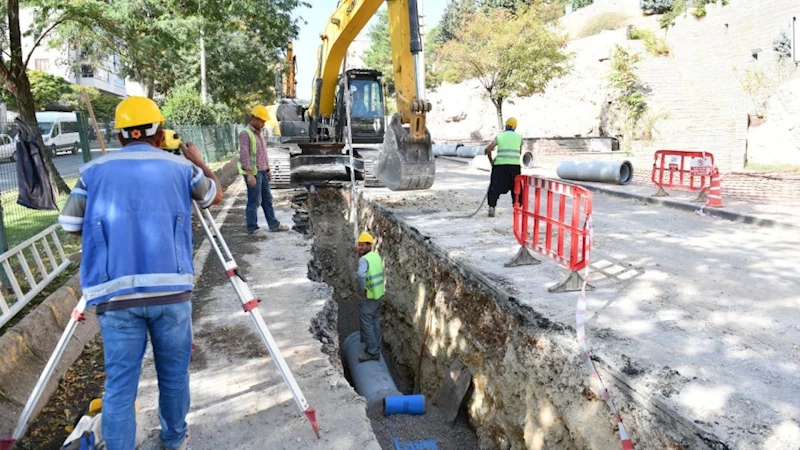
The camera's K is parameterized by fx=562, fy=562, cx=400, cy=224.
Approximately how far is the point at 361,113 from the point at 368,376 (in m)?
9.58

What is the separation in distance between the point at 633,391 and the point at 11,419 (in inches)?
158

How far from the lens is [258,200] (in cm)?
885

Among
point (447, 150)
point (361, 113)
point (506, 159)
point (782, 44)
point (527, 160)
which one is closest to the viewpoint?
point (506, 159)

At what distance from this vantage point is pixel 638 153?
61.4ft

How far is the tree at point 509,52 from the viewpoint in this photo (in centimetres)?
2502

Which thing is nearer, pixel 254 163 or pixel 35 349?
pixel 35 349

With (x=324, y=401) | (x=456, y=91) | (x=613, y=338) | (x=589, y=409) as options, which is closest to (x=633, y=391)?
(x=589, y=409)

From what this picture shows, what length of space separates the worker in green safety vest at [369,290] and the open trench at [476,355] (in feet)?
1.30

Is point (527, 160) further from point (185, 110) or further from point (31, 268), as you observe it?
point (31, 268)

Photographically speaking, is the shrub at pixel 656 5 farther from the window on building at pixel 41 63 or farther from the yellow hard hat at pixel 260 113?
the window on building at pixel 41 63

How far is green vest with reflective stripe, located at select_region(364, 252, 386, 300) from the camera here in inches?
243

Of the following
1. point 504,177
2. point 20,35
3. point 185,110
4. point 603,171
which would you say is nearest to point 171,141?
point 504,177

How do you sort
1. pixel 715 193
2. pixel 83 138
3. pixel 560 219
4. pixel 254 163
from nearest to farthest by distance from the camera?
1. pixel 560 219
2. pixel 254 163
3. pixel 83 138
4. pixel 715 193

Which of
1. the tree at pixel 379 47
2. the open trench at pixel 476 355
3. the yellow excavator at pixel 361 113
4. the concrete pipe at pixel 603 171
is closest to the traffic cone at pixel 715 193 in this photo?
the concrete pipe at pixel 603 171
